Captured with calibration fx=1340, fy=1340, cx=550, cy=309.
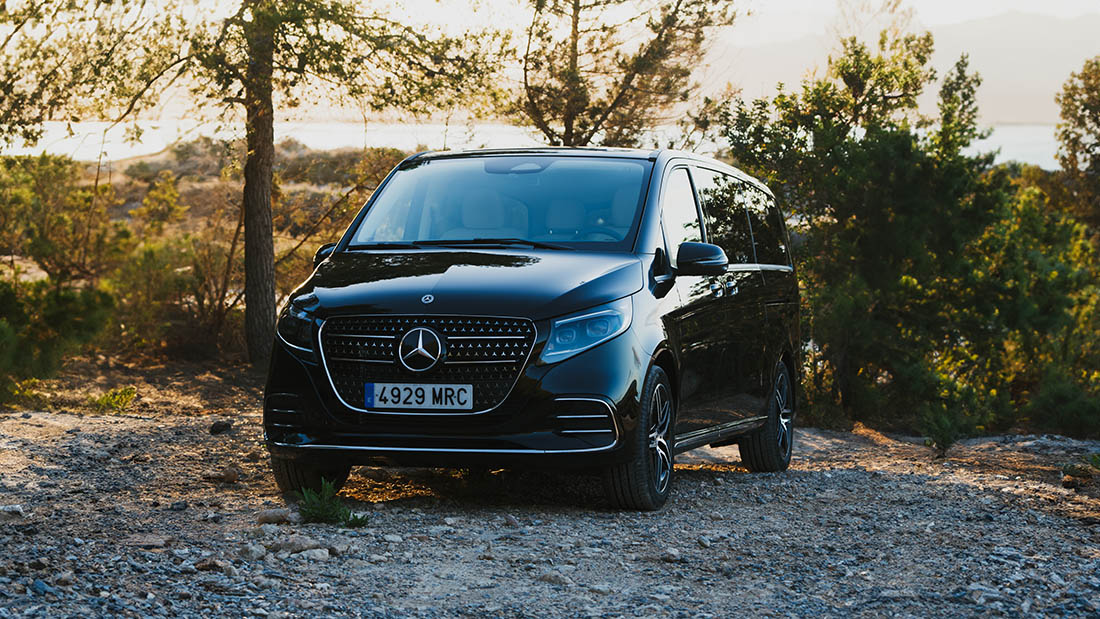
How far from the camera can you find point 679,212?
7934mm

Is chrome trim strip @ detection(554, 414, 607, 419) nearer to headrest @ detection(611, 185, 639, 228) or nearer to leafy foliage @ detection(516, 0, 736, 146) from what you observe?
headrest @ detection(611, 185, 639, 228)

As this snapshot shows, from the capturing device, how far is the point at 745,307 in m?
8.73

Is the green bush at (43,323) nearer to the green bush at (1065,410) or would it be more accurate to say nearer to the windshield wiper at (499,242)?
the windshield wiper at (499,242)

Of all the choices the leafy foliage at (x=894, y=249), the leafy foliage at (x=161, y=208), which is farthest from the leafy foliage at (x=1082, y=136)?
the leafy foliage at (x=161, y=208)

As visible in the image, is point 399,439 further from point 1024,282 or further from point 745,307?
point 1024,282

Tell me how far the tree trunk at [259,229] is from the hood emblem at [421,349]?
31.5 ft

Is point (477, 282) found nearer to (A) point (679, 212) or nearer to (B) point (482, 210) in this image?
(B) point (482, 210)

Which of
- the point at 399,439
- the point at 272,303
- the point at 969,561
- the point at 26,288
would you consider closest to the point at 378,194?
the point at 399,439

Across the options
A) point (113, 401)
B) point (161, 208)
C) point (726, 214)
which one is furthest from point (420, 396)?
point (161, 208)

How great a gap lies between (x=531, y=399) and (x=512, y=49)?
1120 centimetres

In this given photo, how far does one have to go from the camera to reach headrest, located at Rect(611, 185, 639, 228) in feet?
24.4

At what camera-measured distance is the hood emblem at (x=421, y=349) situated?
6422 mm

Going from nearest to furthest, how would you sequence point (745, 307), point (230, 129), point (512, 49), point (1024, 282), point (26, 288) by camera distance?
point (745, 307) → point (26, 288) → point (230, 129) → point (512, 49) → point (1024, 282)

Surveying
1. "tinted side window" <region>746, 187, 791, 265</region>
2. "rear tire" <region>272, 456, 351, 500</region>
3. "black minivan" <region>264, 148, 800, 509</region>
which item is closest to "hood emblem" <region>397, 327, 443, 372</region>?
"black minivan" <region>264, 148, 800, 509</region>
